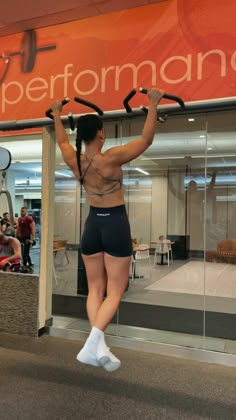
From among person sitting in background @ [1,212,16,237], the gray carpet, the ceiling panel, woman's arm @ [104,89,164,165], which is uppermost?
the ceiling panel

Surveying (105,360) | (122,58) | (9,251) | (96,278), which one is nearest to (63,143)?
(96,278)

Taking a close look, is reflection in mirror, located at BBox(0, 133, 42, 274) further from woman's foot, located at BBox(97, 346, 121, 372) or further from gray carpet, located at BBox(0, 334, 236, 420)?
woman's foot, located at BBox(97, 346, 121, 372)

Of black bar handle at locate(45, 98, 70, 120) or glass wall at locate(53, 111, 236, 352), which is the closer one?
black bar handle at locate(45, 98, 70, 120)

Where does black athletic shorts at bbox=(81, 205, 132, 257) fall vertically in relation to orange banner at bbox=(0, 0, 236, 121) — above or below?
below

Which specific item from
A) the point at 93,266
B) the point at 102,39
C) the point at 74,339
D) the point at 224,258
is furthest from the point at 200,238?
the point at 93,266

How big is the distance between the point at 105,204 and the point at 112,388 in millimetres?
1628

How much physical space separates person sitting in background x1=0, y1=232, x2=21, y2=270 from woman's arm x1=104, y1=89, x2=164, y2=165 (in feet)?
8.92

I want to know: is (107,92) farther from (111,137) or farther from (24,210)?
(24,210)

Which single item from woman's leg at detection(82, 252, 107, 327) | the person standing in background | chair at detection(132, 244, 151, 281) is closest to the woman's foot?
woman's leg at detection(82, 252, 107, 327)

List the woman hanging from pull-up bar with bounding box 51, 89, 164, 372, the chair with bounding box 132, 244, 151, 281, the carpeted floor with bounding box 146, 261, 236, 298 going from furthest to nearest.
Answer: the chair with bounding box 132, 244, 151, 281
the carpeted floor with bounding box 146, 261, 236, 298
the woman hanging from pull-up bar with bounding box 51, 89, 164, 372

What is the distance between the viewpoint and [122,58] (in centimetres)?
364

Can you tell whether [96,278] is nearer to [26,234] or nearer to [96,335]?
[96,335]

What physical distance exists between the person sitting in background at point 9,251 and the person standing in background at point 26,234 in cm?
15

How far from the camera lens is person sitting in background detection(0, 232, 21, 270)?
4.15 meters
